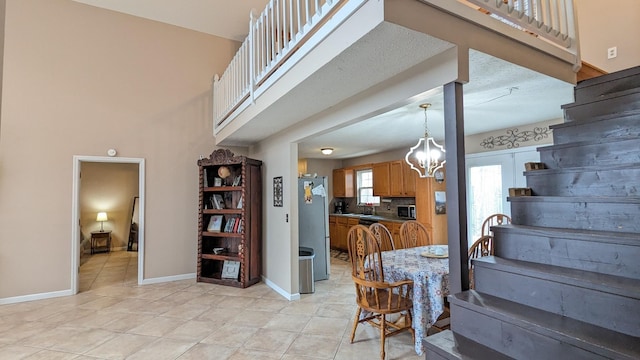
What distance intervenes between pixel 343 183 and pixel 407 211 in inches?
86.9

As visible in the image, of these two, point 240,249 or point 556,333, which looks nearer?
point 556,333

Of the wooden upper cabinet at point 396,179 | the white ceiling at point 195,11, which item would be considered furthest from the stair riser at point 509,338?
the white ceiling at point 195,11

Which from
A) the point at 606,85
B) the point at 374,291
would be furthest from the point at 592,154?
the point at 374,291

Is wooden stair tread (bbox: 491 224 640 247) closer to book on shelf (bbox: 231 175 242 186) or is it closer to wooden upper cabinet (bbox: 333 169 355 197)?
book on shelf (bbox: 231 175 242 186)

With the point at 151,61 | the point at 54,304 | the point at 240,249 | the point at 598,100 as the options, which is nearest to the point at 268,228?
the point at 240,249

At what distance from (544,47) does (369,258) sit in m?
2.18

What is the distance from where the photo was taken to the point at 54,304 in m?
3.98

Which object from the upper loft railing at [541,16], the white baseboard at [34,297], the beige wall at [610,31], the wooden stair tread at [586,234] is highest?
the beige wall at [610,31]

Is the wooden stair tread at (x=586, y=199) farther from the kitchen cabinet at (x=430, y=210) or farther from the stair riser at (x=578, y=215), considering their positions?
the kitchen cabinet at (x=430, y=210)

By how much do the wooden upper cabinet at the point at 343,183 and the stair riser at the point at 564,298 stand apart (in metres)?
5.81

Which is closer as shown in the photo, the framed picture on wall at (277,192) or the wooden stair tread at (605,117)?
the wooden stair tread at (605,117)

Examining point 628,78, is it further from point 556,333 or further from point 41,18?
point 41,18

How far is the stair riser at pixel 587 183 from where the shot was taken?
1.87 meters

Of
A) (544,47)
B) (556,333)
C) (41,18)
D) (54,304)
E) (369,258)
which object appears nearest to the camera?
(556,333)
